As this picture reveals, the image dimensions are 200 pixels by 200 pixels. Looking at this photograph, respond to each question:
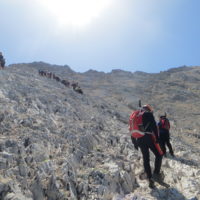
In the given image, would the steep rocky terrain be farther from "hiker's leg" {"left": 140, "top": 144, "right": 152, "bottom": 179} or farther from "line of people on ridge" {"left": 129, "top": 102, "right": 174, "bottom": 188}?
"line of people on ridge" {"left": 129, "top": 102, "right": 174, "bottom": 188}

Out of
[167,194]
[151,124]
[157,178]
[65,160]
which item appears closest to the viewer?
[167,194]

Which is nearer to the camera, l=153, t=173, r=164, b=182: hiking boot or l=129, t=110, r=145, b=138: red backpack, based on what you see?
l=129, t=110, r=145, b=138: red backpack

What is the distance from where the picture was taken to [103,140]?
13930 millimetres

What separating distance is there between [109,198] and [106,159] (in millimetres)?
2614

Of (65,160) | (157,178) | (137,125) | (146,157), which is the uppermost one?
(137,125)

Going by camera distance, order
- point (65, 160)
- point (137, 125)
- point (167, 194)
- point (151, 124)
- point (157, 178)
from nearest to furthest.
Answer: point (167, 194), point (151, 124), point (137, 125), point (157, 178), point (65, 160)

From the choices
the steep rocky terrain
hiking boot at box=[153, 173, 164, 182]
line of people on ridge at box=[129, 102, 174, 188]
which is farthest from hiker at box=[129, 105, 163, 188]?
the steep rocky terrain

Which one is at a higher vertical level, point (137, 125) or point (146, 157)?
point (137, 125)

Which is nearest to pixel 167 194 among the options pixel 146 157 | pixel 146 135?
pixel 146 157

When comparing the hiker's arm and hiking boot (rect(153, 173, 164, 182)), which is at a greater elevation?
the hiker's arm

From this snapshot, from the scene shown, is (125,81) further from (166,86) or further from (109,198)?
(109,198)

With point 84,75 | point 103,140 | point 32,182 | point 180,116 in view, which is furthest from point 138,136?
point 84,75

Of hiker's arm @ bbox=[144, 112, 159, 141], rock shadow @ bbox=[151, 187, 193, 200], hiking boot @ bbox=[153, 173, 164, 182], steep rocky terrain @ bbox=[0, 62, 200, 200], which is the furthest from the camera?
hiking boot @ bbox=[153, 173, 164, 182]

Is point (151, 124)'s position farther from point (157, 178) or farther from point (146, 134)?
point (157, 178)
